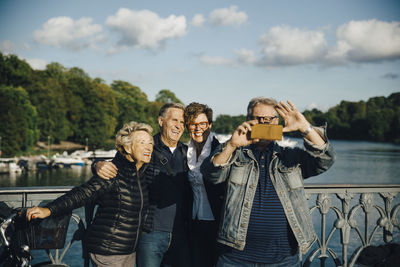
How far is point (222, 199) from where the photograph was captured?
2627mm

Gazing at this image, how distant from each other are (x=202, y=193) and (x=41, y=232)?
1.13 meters

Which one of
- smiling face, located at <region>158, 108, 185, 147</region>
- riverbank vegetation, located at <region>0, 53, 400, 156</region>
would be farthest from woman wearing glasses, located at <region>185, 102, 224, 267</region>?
riverbank vegetation, located at <region>0, 53, 400, 156</region>

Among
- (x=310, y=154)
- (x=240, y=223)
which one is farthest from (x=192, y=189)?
(x=310, y=154)

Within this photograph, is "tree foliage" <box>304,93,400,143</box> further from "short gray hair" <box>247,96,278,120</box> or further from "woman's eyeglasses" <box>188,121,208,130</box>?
"short gray hair" <box>247,96,278,120</box>

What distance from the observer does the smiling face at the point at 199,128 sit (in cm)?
278

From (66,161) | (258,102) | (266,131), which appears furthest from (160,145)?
(66,161)

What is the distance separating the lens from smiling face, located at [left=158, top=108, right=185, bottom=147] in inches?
119

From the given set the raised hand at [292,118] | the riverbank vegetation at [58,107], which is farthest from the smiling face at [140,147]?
the riverbank vegetation at [58,107]

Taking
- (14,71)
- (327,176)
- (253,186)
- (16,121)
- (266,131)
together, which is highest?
(14,71)

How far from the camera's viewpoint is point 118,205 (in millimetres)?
2549

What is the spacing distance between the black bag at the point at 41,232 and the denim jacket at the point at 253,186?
1.10 meters

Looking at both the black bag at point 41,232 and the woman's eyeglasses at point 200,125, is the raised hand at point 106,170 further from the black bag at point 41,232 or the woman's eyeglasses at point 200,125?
the woman's eyeglasses at point 200,125

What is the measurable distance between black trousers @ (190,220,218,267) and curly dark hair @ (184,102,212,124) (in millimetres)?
752

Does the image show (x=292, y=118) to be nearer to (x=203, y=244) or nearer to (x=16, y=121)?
(x=203, y=244)
